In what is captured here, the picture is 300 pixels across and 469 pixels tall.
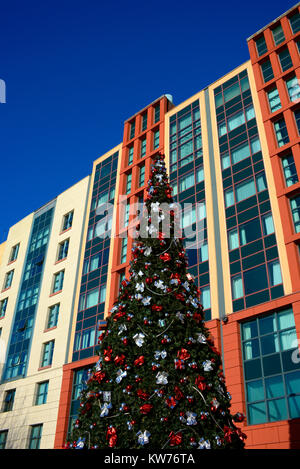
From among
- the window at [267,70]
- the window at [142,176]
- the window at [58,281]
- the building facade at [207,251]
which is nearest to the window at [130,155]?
the building facade at [207,251]

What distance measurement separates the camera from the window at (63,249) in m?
38.8

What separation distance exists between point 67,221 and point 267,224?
2190 cm

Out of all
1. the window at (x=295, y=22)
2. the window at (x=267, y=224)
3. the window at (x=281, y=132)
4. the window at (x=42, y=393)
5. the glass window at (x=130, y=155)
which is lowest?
the window at (x=42, y=393)

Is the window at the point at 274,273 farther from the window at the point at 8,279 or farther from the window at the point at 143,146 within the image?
the window at the point at 8,279

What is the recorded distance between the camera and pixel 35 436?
30.7m

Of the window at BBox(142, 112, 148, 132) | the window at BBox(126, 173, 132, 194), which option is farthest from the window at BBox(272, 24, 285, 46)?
the window at BBox(126, 173, 132, 194)

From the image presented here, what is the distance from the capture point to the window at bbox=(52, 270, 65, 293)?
3712cm

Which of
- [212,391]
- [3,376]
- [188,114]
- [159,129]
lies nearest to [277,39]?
[188,114]

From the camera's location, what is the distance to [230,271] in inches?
981

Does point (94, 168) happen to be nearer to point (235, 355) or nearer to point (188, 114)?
point (188, 114)

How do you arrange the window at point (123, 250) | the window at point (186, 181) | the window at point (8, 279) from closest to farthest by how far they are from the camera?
the window at point (186, 181), the window at point (123, 250), the window at point (8, 279)

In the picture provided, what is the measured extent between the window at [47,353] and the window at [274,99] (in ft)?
76.4

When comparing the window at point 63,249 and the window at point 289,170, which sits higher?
the window at point 63,249
